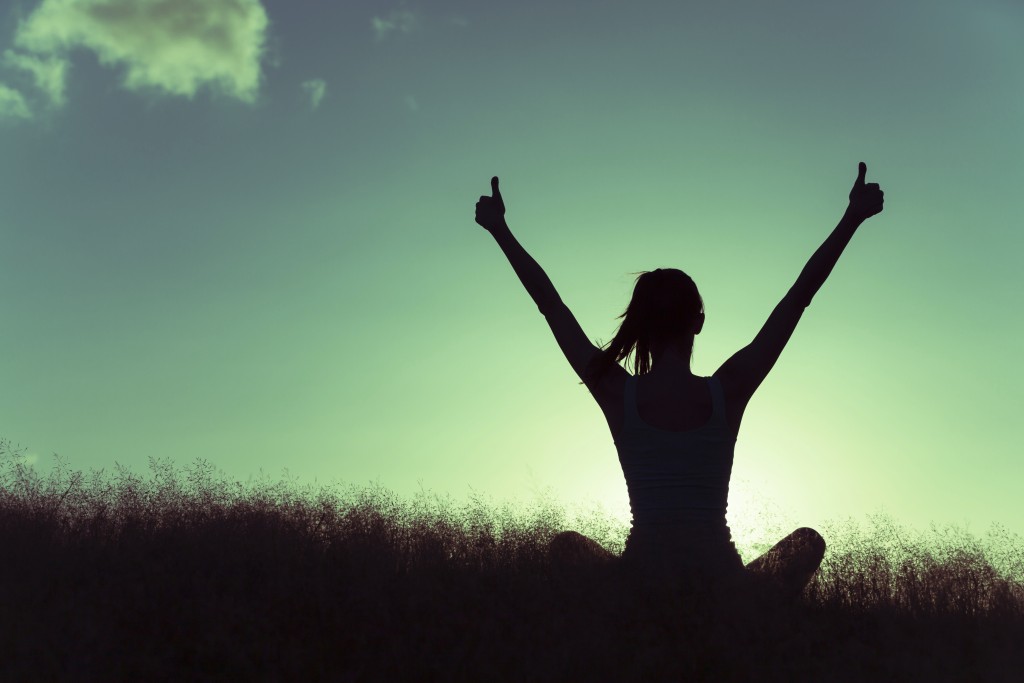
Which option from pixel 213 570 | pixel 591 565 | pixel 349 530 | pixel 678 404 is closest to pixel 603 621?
pixel 591 565

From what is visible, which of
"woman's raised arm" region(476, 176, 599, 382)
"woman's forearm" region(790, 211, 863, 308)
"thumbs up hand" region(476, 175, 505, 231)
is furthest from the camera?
"thumbs up hand" region(476, 175, 505, 231)

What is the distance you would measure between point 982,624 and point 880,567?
609 mm

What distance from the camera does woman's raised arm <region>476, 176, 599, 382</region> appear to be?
397 centimetres

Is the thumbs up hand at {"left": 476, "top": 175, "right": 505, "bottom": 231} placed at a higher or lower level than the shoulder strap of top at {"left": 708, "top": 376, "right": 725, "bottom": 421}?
higher

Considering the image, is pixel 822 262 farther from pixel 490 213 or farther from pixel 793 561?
pixel 490 213

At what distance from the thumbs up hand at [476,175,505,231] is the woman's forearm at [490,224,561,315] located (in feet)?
0.38

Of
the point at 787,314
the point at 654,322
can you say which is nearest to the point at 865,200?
the point at 787,314

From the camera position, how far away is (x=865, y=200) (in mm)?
4105

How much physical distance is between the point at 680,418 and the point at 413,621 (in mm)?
1276

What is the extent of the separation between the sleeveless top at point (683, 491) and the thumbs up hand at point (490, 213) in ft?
4.15

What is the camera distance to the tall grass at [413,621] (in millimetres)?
2920

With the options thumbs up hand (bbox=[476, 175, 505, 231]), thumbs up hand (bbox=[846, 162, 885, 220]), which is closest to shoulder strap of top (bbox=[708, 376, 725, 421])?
thumbs up hand (bbox=[846, 162, 885, 220])

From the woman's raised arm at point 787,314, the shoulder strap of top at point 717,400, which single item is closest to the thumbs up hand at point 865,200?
the woman's raised arm at point 787,314

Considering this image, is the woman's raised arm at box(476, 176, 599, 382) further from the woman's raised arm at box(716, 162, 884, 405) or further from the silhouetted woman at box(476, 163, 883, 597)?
the woman's raised arm at box(716, 162, 884, 405)
